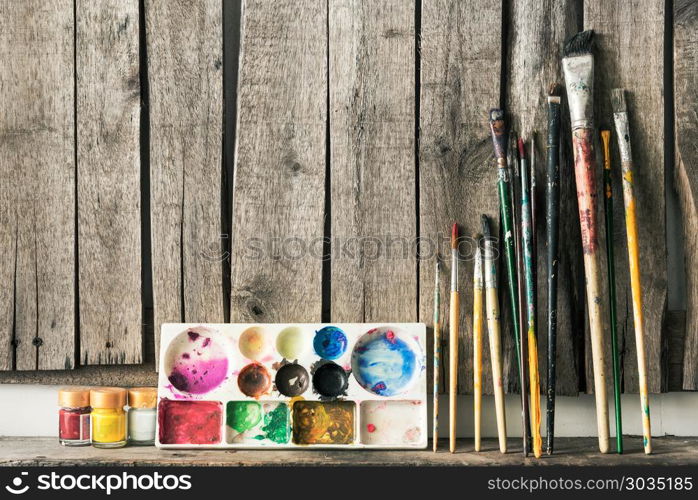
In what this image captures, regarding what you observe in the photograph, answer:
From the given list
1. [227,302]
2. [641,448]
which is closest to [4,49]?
[227,302]

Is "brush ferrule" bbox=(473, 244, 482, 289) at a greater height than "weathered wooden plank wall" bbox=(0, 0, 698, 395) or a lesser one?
lesser

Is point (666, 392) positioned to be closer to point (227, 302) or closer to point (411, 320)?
point (411, 320)

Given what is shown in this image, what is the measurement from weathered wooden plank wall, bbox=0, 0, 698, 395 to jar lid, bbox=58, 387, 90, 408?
13cm

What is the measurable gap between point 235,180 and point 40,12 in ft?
2.21

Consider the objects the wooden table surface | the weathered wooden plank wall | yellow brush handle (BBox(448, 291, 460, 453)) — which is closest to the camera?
the wooden table surface

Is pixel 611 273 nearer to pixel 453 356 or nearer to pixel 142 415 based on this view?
pixel 453 356

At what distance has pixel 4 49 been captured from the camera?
2.02 meters

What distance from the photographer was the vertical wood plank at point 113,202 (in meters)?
2.01

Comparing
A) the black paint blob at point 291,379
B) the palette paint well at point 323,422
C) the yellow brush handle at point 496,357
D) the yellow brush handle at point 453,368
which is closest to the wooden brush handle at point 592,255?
the yellow brush handle at point 496,357

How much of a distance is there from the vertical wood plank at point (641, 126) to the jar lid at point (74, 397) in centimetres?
134

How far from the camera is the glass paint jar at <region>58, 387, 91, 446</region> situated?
1.87 meters

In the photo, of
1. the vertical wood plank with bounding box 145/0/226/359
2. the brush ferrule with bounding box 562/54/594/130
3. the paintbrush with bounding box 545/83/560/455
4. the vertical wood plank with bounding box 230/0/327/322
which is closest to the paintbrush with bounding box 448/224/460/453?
the paintbrush with bounding box 545/83/560/455

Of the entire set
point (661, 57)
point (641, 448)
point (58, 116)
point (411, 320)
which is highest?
point (661, 57)

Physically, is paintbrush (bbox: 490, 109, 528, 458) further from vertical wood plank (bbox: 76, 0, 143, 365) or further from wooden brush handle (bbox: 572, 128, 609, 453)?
vertical wood plank (bbox: 76, 0, 143, 365)
